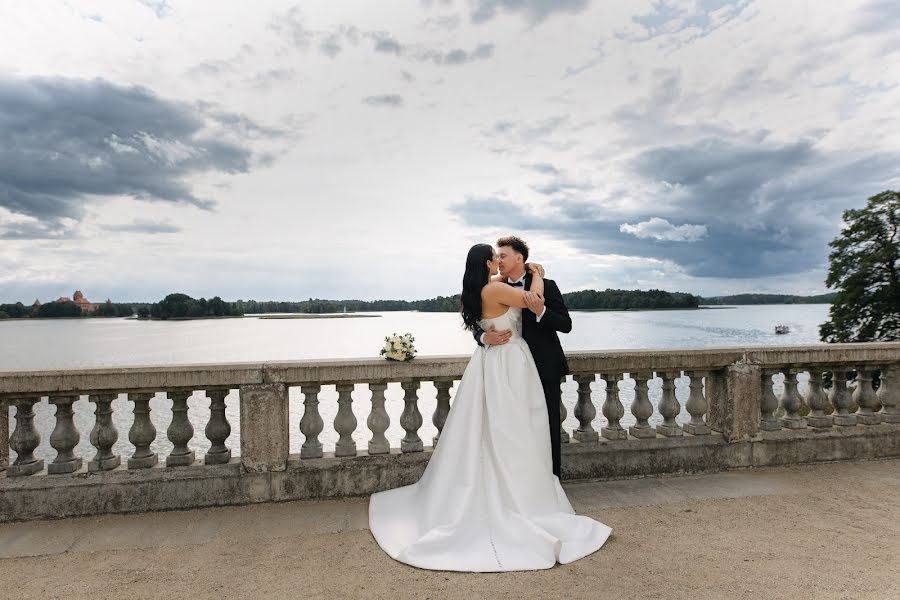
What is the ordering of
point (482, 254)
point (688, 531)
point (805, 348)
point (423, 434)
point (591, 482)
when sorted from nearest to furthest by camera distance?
point (688, 531), point (482, 254), point (591, 482), point (805, 348), point (423, 434)

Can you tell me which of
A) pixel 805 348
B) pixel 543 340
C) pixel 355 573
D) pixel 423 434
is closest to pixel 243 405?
pixel 355 573

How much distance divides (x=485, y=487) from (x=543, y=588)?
34.0 inches


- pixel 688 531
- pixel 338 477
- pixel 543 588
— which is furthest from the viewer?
pixel 338 477

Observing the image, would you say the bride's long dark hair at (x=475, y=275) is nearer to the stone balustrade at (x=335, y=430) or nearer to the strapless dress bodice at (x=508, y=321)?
the strapless dress bodice at (x=508, y=321)

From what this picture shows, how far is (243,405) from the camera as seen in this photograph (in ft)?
14.4

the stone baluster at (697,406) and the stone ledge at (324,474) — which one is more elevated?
the stone baluster at (697,406)

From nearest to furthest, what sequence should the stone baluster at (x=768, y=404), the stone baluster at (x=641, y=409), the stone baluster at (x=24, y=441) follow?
the stone baluster at (x=24, y=441) → the stone baluster at (x=641, y=409) → the stone baluster at (x=768, y=404)

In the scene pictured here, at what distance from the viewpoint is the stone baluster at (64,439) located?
4.31m

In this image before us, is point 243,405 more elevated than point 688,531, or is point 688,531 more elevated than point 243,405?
point 243,405

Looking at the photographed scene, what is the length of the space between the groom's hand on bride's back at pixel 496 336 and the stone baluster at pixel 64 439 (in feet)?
11.2

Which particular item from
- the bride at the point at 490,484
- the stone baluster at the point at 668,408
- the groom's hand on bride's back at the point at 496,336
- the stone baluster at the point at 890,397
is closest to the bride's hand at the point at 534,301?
the bride at the point at 490,484

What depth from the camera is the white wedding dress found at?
3516 mm

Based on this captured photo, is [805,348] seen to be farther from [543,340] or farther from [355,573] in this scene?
[355,573]

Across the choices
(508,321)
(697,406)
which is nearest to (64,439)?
(508,321)
